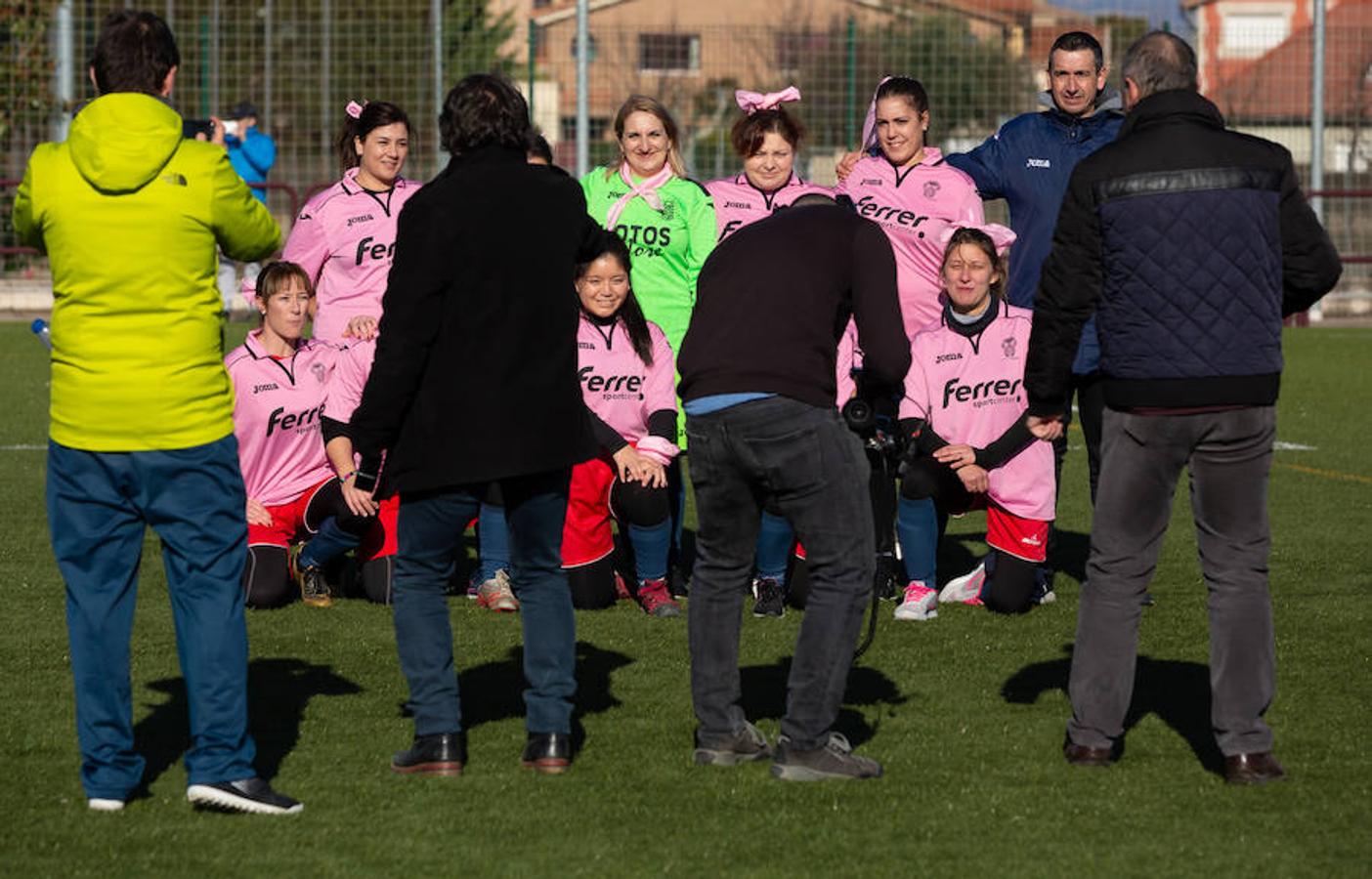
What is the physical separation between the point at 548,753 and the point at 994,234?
130 inches

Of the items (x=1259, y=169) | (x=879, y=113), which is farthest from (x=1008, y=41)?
(x=1259, y=169)

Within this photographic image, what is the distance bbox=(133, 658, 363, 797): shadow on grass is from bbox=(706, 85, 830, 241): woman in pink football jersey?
251cm

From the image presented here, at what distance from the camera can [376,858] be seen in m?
4.99

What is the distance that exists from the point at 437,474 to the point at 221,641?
0.66 metres

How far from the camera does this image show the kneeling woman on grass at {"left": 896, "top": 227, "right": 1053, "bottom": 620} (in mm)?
8188

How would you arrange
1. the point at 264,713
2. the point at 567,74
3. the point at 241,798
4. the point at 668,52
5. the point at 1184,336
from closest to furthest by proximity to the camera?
Answer: the point at 241,798
the point at 1184,336
the point at 264,713
the point at 567,74
the point at 668,52

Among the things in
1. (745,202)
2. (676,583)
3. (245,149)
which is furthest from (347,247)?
(245,149)

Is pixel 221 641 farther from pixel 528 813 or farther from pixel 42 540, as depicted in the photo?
pixel 42 540

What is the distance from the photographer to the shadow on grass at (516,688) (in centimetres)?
645

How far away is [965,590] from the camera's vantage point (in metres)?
8.44

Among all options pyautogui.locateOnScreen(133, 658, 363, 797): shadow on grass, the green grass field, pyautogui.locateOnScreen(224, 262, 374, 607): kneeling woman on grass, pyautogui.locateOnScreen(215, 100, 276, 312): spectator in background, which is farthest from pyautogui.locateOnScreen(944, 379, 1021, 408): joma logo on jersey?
pyautogui.locateOnScreen(215, 100, 276, 312): spectator in background

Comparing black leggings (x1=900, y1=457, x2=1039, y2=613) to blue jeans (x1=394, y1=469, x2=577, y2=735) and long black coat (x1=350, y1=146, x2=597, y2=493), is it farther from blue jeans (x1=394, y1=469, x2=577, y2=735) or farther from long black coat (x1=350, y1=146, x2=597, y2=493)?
long black coat (x1=350, y1=146, x2=597, y2=493)

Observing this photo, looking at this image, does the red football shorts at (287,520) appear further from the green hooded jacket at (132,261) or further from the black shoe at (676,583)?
the green hooded jacket at (132,261)

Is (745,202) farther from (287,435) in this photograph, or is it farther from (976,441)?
(287,435)
